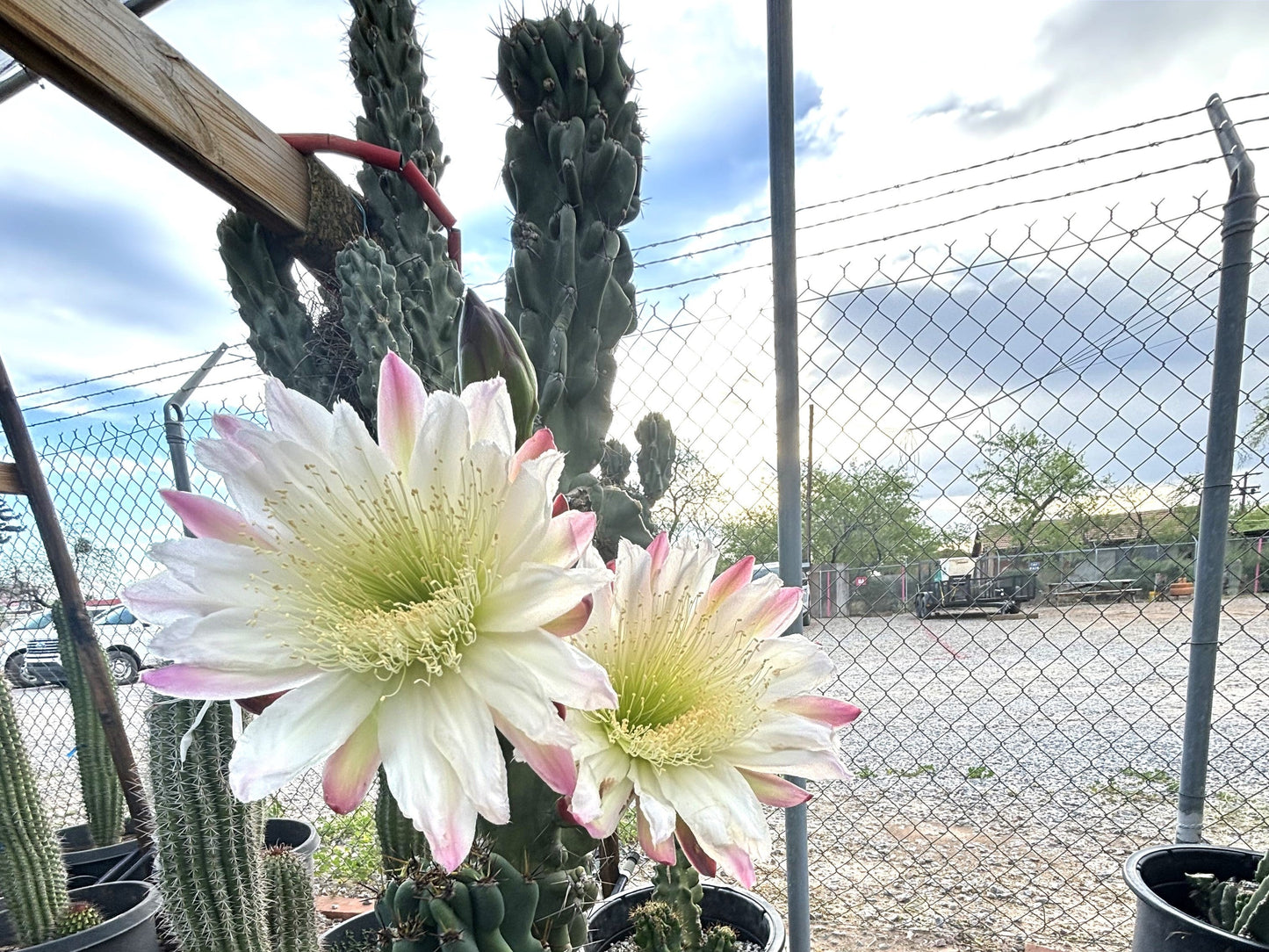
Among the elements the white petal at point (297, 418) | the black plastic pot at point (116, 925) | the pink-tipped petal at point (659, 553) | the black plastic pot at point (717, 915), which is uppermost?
the white petal at point (297, 418)

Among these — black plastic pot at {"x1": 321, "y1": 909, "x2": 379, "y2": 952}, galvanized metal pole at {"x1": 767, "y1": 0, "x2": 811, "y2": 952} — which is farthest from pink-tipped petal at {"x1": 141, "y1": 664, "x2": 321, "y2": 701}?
black plastic pot at {"x1": 321, "y1": 909, "x2": 379, "y2": 952}

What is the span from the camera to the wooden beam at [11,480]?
121cm

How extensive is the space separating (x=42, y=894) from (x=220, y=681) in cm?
149

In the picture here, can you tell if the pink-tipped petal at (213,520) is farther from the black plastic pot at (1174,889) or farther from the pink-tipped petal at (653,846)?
the black plastic pot at (1174,889)

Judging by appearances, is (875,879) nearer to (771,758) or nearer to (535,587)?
(771,758)

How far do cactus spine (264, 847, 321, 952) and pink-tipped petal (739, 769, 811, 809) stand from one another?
3.49ft

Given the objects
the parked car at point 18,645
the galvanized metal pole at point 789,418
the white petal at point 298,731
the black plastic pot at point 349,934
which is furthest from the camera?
the parked car at point 18,645

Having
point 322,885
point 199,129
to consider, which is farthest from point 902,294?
point 322,885

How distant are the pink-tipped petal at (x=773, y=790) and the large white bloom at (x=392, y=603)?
15cm

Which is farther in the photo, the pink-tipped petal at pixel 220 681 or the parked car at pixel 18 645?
the parked car at pixel 18 645

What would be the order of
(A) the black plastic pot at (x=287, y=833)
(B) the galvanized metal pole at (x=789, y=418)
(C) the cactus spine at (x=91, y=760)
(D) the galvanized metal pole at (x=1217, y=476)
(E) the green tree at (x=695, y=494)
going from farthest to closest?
(E) the green tree at (x=695, y=494)
(C) the cactus spine at (x=91, y=760)
(A) the black plastic pot at (x=287, y=833)
(D) the galvanized metal pole at (x=1217, y=476)
(B) the galvanized metal pole at (x=789, y=418)

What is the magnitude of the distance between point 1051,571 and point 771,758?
6.27 metres

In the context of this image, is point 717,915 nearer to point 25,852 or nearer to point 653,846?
point 653,846

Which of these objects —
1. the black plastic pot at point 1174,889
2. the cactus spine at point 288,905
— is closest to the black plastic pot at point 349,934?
the cactus spine at point 288,905
